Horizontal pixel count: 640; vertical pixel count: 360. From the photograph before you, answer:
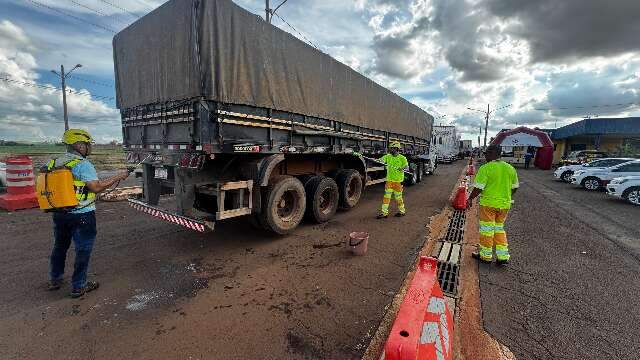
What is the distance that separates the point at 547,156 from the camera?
77.9ft

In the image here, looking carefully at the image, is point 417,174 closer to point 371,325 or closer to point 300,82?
point 300,82

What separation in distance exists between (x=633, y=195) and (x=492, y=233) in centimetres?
866

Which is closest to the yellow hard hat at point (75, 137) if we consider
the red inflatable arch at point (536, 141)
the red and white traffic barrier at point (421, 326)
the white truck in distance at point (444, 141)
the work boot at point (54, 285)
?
the work boot at point (54, 285)

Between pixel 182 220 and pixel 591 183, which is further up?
pixel 591 183

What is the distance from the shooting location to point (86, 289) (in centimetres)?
319

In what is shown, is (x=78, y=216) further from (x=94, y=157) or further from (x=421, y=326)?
(x=94, y=157)

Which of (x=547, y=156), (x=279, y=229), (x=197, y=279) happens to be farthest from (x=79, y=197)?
(x=547, y=156)

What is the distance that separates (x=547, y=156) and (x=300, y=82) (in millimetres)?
26818

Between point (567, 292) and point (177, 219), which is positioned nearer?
point (567, 292)

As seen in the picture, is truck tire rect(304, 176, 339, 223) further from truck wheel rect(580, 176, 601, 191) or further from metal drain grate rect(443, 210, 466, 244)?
truck wheel rect(580, 176, 601, 191)

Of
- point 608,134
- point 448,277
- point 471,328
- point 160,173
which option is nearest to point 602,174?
point 448,277

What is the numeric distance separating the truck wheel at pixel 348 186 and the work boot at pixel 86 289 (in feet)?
15.4

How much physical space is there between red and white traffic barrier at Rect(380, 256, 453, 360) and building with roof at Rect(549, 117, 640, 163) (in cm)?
3273

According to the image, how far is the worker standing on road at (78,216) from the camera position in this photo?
9.91ft
